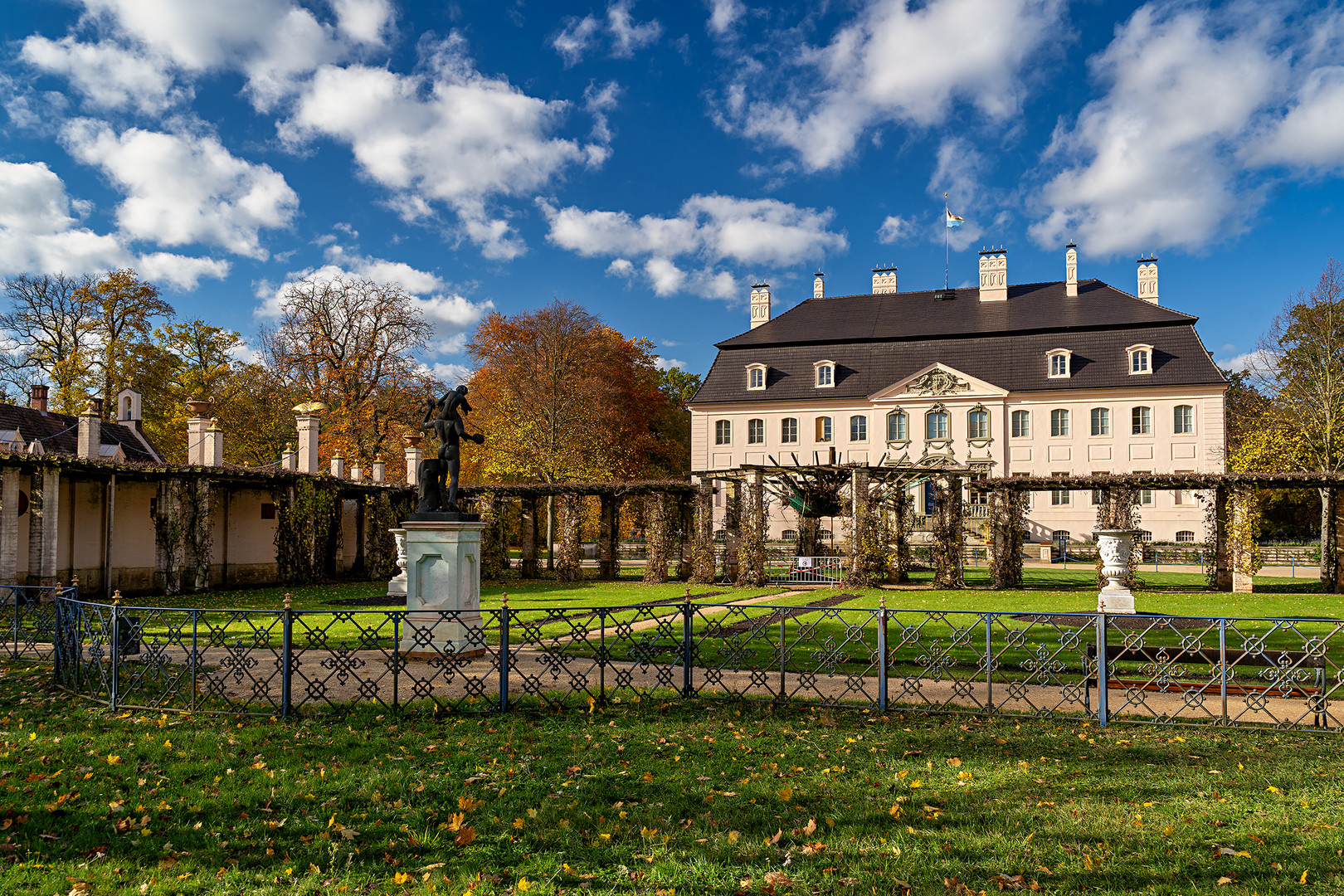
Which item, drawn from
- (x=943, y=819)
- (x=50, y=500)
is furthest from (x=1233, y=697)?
(x=50, y=500)

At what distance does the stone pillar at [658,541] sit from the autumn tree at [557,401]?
1122cm

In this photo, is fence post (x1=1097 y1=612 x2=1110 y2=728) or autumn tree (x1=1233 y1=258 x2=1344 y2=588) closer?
fence post (x1=1097 y1=612 x2=1110 y2=728)

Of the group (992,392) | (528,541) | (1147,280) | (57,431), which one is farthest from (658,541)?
(1147,280)

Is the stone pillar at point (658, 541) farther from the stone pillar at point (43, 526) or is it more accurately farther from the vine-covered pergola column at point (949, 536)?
the stone pillar at point (43, 526)

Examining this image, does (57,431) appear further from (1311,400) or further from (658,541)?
(1311,400)

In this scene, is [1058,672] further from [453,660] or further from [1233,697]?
[453,660]

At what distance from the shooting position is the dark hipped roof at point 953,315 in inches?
1650

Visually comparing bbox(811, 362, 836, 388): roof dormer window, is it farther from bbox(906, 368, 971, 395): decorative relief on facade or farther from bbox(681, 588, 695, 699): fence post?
bbox(681, 588, 695, 699): fence post

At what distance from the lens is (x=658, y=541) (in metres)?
24.2

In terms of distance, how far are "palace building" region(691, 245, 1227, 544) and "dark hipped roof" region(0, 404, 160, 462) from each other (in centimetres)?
2648

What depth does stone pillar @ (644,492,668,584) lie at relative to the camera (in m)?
24.2

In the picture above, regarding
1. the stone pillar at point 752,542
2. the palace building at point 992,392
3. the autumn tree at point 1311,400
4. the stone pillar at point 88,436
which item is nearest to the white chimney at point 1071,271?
the palace building at point 992,392

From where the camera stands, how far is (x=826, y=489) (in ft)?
81.2

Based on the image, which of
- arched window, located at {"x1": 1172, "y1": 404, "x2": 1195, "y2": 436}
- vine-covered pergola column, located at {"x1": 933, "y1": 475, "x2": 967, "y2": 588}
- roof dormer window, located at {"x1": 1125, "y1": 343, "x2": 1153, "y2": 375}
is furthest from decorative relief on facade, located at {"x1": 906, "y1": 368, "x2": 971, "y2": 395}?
vine-covered pergola column, located at {"x1": 933, "y1": 475, "x2": 967, "y2": 588}
